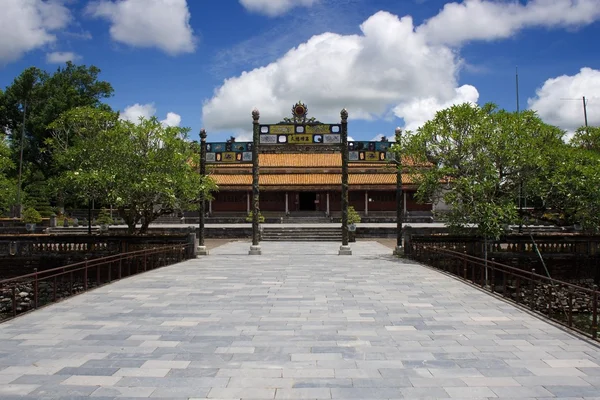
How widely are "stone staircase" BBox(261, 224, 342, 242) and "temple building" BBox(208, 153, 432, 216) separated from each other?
39.1 ft

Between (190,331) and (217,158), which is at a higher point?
(217,158)

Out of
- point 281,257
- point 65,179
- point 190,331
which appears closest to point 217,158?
point 281,257

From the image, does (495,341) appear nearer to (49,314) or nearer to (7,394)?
(7,394)

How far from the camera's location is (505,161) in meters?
17.5

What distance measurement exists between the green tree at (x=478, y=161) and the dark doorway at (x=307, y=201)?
98.4ft

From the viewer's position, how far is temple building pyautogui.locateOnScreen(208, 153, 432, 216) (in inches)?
1769

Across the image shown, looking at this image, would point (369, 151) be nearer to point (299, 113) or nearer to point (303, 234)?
point (303, 234)

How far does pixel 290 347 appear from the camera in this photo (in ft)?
22.9

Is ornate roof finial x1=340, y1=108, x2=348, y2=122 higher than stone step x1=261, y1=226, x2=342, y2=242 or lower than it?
higher

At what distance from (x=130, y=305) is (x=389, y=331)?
5.31 metres

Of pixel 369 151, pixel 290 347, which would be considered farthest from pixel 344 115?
pixel 290 347

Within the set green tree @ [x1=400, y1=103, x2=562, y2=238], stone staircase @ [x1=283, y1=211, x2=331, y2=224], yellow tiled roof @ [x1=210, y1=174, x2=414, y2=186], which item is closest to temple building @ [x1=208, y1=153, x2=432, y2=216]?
yellow tiled roof @ [x1=210, y1=174, x2=414, y2=186]

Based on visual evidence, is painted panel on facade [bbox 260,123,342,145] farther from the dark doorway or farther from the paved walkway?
the dark doorway

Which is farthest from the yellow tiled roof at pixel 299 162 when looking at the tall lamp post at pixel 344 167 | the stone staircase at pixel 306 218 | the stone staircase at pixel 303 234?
Answer: the tall lamp post at pixel 344 167
